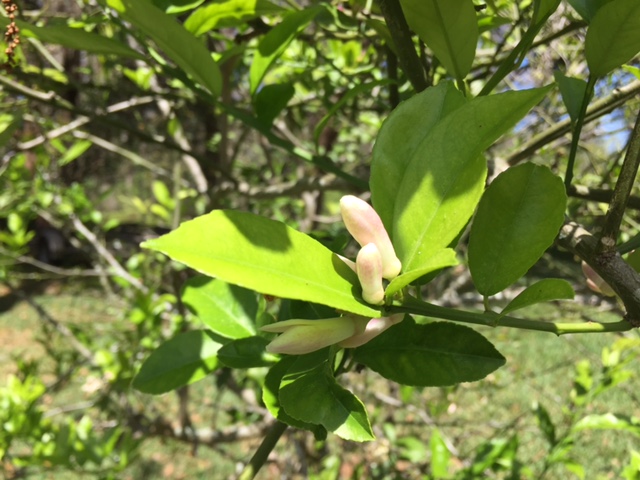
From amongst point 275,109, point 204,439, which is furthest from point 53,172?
point 275,109

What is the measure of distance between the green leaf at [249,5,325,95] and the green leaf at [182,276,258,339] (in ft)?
0.82

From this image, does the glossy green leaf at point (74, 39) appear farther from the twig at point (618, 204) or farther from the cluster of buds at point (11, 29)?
the twig at point (618, 204)

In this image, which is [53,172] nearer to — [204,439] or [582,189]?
[204,439]

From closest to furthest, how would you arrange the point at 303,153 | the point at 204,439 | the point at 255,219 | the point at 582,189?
the point at 255,219
the point at 582,189
the point at 303,153
the point at 204,439

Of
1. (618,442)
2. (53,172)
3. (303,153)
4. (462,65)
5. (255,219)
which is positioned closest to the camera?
(255,219)

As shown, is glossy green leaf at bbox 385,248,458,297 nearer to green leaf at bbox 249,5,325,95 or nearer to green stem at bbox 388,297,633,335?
green stem at bbox 388,297,633,335

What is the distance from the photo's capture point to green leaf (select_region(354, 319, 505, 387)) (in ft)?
1.41

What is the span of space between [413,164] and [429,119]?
0.14ft

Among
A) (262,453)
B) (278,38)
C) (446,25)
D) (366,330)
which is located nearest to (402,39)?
(446,25)

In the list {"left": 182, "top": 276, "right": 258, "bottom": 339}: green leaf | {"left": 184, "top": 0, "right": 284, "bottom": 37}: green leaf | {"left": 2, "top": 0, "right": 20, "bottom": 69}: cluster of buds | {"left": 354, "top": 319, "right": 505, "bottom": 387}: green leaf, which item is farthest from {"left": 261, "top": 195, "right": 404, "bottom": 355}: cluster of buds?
{"left": 2, "top": 0, "right": 20, "bottom": 69}: cluster of buds

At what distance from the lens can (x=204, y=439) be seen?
1.65m

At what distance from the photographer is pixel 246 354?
0.51m

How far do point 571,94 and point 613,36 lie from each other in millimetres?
79

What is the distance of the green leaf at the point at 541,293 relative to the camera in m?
0.35
